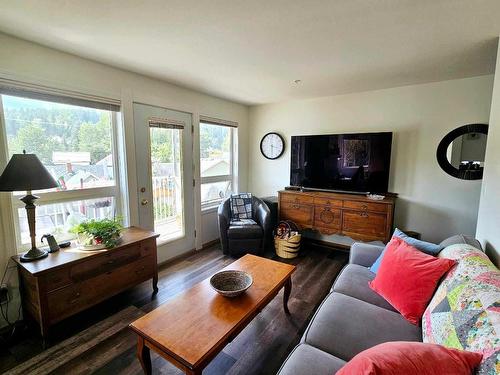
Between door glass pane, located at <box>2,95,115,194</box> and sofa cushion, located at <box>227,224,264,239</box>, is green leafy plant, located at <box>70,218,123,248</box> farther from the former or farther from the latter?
sofa cushion, located at <box>227,224,264,239</box>

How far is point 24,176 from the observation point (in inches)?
66.2

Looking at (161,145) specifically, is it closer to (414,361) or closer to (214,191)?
(214,191)

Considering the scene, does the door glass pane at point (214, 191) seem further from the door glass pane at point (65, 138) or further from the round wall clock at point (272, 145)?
the door glass pane at point (65, 138)

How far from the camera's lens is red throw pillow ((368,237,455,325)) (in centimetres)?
142

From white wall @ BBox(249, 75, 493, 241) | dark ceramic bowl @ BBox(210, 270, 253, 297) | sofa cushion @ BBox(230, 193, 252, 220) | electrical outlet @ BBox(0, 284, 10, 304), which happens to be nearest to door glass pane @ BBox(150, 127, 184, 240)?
sofa cushion @ BBox(230, 193, 252, 220)

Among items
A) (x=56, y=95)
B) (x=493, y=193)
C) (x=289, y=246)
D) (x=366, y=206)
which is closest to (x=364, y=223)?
(x=366, y=206)

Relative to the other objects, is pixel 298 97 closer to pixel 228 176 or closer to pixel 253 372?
pixel 228 176

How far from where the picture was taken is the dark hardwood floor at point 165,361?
5.31 ft

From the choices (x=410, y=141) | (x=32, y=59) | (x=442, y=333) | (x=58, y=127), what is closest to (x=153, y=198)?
(x=58, y=127)

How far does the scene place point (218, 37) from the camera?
1.81m

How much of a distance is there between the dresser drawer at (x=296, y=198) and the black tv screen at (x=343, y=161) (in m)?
0.27

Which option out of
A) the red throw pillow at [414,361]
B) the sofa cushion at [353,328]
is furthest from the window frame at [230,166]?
the red throw pillow at [414,361]

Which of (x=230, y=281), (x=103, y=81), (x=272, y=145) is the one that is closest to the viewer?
(x=230, y=281)

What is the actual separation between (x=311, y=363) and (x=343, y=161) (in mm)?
2706
